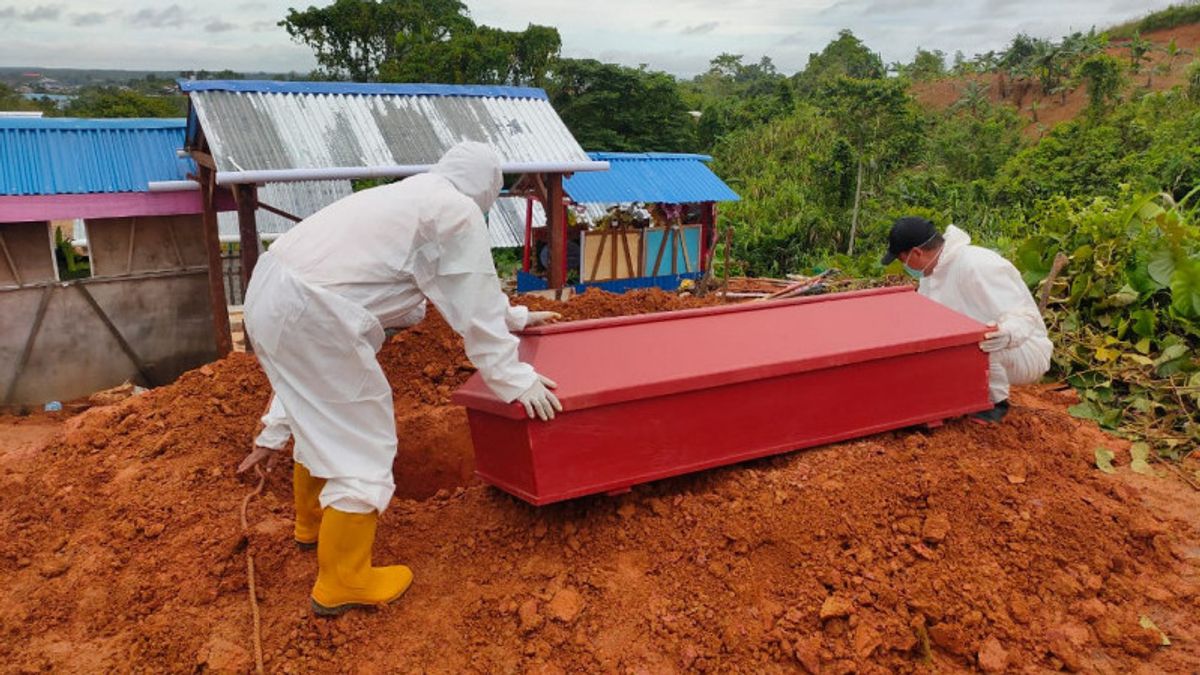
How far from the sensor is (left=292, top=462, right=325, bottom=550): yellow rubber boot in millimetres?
3371

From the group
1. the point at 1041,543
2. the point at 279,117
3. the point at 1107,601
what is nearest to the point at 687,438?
the point at 1041,543

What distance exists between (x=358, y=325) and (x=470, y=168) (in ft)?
2.33

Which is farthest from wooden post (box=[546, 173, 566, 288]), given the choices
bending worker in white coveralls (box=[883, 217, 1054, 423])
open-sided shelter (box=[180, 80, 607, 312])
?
bending worker in white coveralls (box=[883, 217, 1054, 423])

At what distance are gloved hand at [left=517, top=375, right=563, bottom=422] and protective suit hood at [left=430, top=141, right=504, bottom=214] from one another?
0.70 meters

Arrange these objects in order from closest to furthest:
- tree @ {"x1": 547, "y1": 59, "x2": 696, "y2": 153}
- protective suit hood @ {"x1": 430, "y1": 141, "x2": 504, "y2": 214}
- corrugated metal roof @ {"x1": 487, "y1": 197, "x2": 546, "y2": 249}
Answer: protective suit hood @ {"x1": 430, "y1": 141, "x2": 504, "y2": 214} < corrugated metal roof @ {"x1": 487, "y1": 197, "x2": 546, "y2": 249} < tree @ {"x1": 547, "y1": 59, "x2": 696, "y2": 153}

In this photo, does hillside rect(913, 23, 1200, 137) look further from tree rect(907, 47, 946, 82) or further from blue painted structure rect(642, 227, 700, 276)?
blue painted structure rect(642, 227, 700, 276)

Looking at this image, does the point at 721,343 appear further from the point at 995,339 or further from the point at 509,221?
the point at 509,221

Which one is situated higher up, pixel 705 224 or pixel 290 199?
pixel 290 199

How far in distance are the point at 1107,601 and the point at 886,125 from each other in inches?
583

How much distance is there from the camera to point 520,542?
3371 mm

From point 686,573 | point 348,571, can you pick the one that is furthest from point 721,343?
point 348,571

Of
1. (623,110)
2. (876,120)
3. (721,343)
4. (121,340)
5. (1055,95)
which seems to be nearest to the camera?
(721,343)

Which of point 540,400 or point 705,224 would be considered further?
point 705,224

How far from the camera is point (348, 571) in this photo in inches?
118
